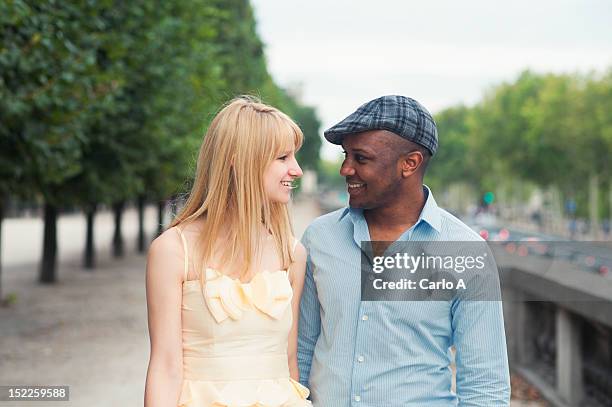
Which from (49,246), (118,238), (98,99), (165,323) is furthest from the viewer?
(118,238)

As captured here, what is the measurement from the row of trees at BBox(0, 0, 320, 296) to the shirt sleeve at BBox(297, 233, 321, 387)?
2.25ft

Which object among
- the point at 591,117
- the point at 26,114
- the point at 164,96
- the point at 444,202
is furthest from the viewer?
the point at 444,202

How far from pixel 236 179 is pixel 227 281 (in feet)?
1.10

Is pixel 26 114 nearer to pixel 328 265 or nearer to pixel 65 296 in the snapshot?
pixel 328 265

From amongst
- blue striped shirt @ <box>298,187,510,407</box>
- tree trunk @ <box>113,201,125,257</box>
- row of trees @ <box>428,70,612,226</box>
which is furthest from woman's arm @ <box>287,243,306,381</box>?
row of trees @ <box>428,70,612,226</box>

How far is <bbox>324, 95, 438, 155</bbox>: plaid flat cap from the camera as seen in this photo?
10.1 feet

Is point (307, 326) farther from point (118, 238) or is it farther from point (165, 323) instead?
point (118, 238)

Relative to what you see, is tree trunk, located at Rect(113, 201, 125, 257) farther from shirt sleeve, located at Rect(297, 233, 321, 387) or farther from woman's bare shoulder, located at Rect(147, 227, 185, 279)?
woman's bare shoulder, located at Rect(147, 227, 185, 279)

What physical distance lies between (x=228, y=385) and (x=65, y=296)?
1694 centimetres

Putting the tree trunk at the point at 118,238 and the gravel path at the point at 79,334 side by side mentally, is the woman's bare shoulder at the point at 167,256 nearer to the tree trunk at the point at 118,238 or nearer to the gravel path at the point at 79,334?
the gravel path at the point at 79,334

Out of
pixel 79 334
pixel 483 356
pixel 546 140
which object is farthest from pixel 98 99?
pixel 546 140

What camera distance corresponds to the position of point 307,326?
338cm

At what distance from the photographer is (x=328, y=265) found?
326 cm

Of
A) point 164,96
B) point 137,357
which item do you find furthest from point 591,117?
point 137,357
